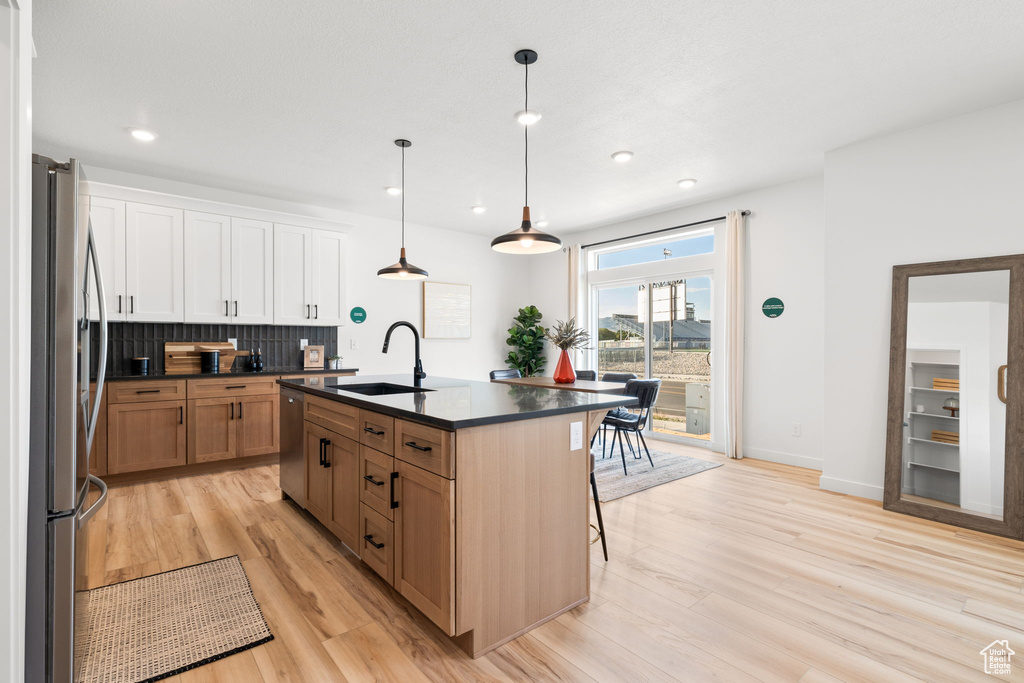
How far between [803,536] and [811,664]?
140 centimetres

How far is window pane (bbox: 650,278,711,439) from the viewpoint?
5.61 m

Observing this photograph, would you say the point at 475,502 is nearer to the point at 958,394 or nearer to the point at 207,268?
the point at 958,394

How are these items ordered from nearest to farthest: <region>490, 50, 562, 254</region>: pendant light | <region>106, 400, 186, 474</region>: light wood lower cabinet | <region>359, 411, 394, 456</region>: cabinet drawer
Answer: <region>359, 411, 394, 456</region>: cabinet drawer < <region>490, 50, 562, 254</region>: pendant light < <region>106, 400, 186, 474</region>: light wood lower cabinet


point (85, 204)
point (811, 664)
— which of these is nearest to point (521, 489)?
point (811, 664)

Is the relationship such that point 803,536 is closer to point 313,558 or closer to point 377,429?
point 377,429

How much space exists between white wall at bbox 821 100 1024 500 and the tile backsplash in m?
5.05

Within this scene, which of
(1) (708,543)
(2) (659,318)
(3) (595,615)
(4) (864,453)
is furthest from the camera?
(2) (659,318)

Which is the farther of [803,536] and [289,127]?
[289,127]

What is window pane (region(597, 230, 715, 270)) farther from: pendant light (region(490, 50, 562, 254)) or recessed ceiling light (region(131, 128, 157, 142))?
recessed ceiling light (region(131, 128, 157, 142))

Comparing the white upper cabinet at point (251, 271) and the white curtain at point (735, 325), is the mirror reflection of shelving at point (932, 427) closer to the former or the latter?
the white curtain at point (735, 325)

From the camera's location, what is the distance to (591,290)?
681 centimetres

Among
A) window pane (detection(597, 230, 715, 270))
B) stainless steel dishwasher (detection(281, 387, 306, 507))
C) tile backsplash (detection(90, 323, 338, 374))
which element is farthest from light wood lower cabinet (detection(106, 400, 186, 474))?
window pane (detection(597, 230, 715, 270))

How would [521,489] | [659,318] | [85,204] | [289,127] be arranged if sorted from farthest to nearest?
[659,318]
[289,127]
[521,489]
[85,204]

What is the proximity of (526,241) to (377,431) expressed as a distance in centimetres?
129
